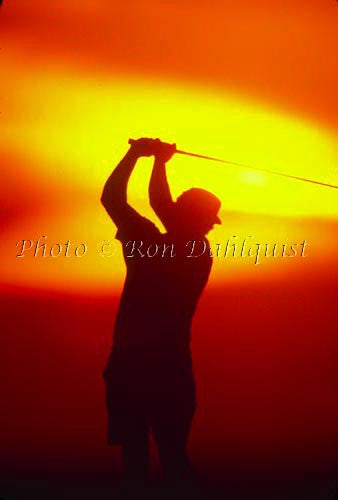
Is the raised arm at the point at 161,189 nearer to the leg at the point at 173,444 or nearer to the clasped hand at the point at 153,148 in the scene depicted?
the clasped hand at the point at 153,148

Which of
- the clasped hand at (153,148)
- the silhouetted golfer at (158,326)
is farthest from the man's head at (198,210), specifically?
the clasped hand at (153,148)

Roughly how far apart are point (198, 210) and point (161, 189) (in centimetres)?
11

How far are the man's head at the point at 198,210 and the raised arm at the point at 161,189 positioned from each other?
0.09 feet

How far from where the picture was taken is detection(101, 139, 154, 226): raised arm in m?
1.48

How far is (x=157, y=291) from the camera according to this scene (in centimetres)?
153

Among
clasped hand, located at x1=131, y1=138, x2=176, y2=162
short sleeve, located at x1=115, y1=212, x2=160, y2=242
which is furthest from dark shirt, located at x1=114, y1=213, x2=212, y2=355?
clasped hand, located at x1=131, y1=138, x2=176, y2=162

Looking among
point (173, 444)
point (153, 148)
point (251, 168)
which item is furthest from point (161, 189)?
point (173, 444)

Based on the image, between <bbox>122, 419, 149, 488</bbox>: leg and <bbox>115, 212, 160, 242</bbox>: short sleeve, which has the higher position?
<bbox>115, 212, 160, 242</bbox>: short sleeve

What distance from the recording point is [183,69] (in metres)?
1.58

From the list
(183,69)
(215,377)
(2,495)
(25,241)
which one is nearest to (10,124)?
(25,241)

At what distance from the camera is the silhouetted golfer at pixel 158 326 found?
4.97 ft

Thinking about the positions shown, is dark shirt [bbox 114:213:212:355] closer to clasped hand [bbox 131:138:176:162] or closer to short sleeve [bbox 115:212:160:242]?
short sleeve [bbox 115:212:160:242]

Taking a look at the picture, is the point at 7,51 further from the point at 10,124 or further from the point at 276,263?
the point at 276,263

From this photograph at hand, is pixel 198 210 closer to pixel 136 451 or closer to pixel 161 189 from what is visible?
pixel 161 189
